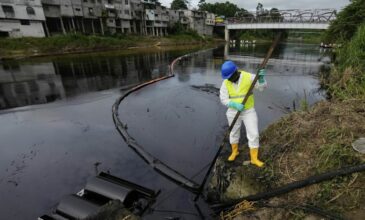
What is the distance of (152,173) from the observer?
5695 mm

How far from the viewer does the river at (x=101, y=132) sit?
5.16 m

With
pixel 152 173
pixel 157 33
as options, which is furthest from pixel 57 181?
pixel 157 33

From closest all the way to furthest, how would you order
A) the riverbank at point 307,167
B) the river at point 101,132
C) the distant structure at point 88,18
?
the riverbank at point 307,167
the river at point 101,132
the distant structure at point 88,18

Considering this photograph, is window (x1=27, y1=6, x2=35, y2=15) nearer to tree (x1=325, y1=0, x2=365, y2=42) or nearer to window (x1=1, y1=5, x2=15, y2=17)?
window (x1=1, y1=5, x2=15, y2=17)

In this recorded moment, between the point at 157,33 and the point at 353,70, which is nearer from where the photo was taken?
the point at 353,70

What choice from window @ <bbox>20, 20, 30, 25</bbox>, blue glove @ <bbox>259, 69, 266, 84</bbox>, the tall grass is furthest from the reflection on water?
window @ <bbox>20, 20, 30, 25</bbox>

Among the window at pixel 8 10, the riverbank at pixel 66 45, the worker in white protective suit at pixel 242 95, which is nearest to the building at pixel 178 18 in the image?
the riverbank at pixel 66 45

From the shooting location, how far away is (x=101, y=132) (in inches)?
315

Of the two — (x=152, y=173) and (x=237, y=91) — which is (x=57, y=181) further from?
(x=237, y=91)

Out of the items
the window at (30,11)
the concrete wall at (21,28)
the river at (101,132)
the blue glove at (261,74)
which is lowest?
the river at (101,132)

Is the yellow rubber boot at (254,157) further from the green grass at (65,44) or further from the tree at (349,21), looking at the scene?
the green grass at (65,44)

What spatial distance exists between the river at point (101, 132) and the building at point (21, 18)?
2723 centimetres

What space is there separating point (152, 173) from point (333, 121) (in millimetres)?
4271

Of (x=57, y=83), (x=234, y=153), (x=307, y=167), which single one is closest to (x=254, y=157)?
(x=234, y=153)
